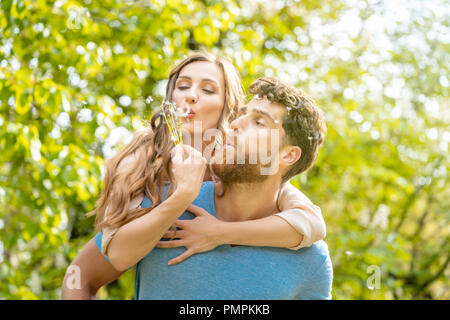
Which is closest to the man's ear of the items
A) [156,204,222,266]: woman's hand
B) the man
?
the man

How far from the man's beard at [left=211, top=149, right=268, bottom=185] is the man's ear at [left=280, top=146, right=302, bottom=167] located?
7 cm

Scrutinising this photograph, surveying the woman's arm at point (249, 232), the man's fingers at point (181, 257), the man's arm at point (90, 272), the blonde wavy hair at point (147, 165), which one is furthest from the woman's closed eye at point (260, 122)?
the man's arm at point (90, 272)

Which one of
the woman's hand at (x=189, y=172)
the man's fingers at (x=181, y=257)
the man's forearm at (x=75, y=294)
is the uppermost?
the woman's hand at (x=189, y=172)

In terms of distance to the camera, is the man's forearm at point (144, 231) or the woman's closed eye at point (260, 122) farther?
the woman's closed eye at point (260, 122)

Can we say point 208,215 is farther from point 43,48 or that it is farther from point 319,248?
point 43,48

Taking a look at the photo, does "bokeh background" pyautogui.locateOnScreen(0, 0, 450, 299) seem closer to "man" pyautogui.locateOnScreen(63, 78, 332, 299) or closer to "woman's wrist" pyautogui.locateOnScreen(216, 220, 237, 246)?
"man" pyautogui.locateOnScreen(63, 78, 332, 299)

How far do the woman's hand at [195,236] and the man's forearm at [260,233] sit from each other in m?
0.02

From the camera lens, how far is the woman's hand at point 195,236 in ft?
3.67

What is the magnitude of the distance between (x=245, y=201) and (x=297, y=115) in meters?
0.26

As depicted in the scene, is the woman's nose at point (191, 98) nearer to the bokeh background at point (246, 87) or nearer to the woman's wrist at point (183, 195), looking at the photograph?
the bokeh background at point (246, 87)

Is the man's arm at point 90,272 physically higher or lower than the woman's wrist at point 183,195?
lower

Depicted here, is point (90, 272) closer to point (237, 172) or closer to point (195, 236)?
point (195, 236)

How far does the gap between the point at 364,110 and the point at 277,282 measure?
3272 mm
